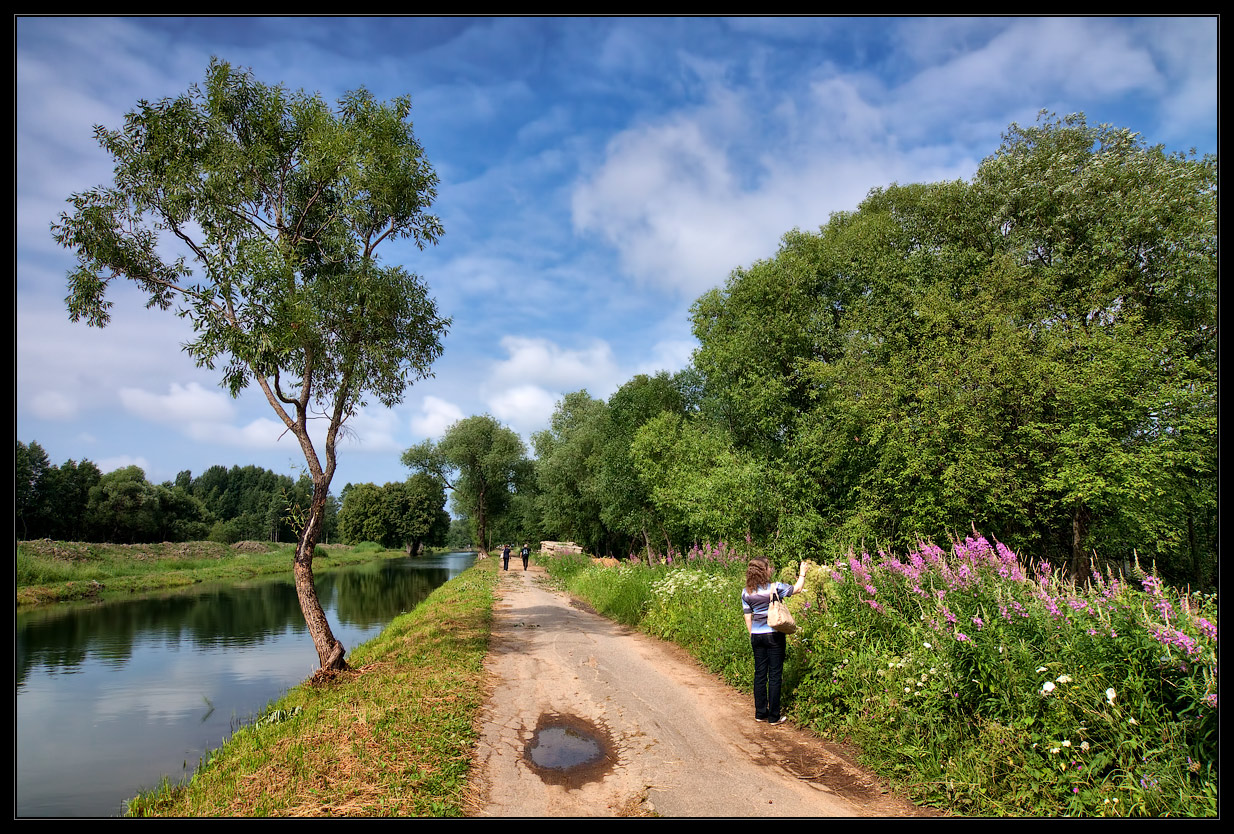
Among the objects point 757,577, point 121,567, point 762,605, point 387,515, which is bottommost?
point 121,567

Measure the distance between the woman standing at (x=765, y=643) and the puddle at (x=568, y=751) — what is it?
6.56 ft

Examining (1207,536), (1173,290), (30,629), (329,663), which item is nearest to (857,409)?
(1173,290)

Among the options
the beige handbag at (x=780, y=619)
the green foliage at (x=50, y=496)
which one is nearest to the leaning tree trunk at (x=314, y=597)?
the beige handbag at (x=780, y=619)

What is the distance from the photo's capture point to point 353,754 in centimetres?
564

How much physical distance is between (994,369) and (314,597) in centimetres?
1888

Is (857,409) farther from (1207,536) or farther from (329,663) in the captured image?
(1207,536)

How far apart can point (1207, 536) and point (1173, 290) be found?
15251mm

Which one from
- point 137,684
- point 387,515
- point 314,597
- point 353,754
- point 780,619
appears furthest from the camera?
point 387,515

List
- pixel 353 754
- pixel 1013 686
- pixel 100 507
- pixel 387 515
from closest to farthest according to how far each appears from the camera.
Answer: pixel 1013 686 < pixel 353 754 < pixel 100 507 < pixel 387 515

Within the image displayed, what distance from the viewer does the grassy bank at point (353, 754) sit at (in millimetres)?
4715

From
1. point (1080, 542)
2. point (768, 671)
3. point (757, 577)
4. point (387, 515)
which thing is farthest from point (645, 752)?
point (387, 515)

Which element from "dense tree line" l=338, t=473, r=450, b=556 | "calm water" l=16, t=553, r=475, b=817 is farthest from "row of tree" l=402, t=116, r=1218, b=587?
"dense tree line" l=338, t=473, r=450, b=556

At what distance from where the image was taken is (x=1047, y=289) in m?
18.3

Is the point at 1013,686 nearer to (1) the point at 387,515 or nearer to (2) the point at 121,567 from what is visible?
(2) the point at 121,567
